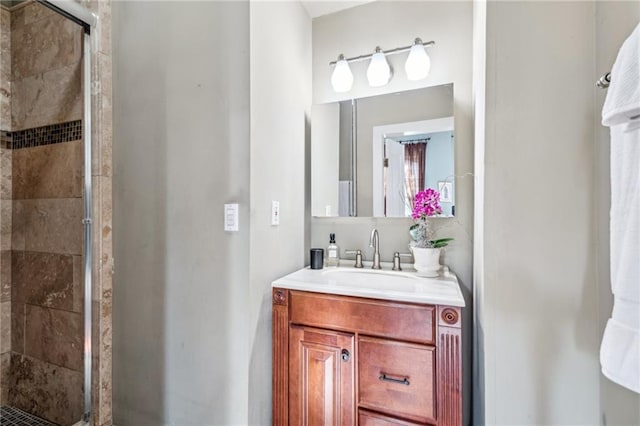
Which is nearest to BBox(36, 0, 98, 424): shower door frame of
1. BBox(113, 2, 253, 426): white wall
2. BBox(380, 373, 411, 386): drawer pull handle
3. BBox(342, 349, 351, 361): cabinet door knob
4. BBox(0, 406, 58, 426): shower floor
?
BBox(113, 2, 253, 426): white wall

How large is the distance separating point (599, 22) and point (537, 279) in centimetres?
80

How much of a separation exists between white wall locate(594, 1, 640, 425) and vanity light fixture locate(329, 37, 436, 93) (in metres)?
0.83

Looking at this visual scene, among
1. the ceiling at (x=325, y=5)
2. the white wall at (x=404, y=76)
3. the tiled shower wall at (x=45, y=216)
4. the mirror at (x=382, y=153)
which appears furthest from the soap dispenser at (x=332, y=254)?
the ceiling at (x=325, y=5)

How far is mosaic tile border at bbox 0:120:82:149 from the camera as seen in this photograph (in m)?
1.55

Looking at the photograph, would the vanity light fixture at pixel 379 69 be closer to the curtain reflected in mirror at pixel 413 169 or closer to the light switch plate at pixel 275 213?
the curtain reflected in mirror at pixel 413 169

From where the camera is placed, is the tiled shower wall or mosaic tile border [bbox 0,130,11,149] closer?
the tiled shower wall

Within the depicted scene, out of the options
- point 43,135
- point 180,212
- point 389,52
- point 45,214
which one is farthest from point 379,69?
point 45,214

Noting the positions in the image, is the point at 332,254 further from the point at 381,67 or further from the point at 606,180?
the point at 606,180

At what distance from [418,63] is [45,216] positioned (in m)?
2.24

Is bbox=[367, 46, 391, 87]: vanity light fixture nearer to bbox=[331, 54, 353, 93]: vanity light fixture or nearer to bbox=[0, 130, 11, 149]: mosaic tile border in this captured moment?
bbox=[331, 54, 353, 93]: vanity light fixture

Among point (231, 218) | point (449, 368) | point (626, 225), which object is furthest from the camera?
point (231, 218)

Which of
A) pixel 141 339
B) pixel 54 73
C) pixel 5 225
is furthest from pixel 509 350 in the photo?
pixel 5 225

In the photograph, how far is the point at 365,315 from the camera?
1.18 m

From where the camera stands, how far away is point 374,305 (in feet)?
3.84
